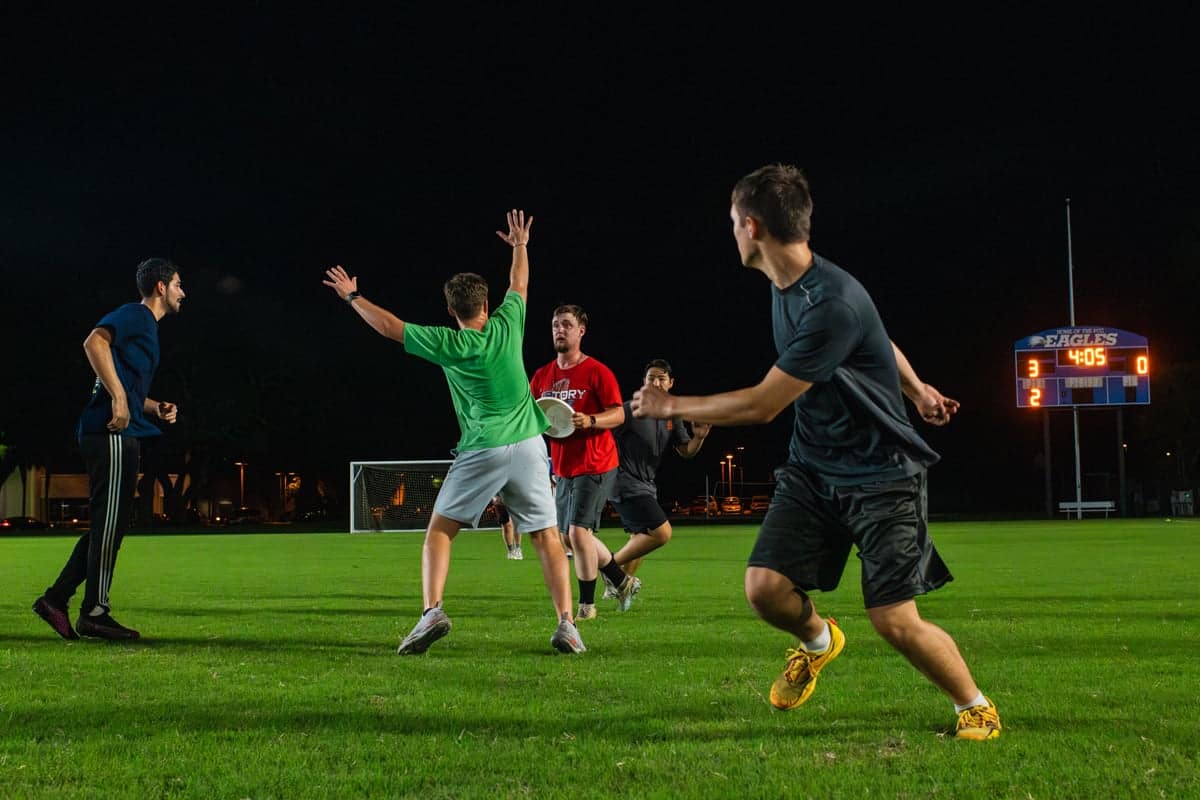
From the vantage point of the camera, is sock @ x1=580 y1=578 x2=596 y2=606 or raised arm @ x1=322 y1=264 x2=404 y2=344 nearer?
raised arm @ x1=322 y1=264 x2=404 y2=344

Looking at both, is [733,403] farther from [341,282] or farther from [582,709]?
[341,282]

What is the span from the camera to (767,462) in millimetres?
112000

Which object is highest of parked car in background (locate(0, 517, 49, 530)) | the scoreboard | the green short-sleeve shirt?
the scoreboard

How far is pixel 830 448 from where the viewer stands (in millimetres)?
4449

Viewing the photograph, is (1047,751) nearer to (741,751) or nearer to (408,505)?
(741,751)

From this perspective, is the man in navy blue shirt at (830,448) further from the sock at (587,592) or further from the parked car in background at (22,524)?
the parked car in background at (22,524)

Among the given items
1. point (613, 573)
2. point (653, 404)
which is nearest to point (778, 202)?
point (653, 404)

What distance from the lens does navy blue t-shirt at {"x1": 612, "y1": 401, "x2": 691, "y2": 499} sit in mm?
10586

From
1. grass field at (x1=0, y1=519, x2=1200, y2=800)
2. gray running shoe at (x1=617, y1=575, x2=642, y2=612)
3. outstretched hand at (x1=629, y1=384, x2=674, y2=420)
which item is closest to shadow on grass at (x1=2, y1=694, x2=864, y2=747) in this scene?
grass field at (x1=0, y1=519, x2=1200, y2=800)

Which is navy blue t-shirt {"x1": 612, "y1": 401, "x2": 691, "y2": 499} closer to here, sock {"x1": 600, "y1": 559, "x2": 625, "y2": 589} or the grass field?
sock {"x1": 600, "y1": 559, "x2": 625, "y2": 589}

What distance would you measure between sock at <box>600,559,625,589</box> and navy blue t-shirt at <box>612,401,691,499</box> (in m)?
1.02

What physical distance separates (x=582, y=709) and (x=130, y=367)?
4.32m

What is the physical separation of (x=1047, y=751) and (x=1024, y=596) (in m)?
7.11

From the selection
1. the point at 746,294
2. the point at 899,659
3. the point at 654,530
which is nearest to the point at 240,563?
the point at 654,530
